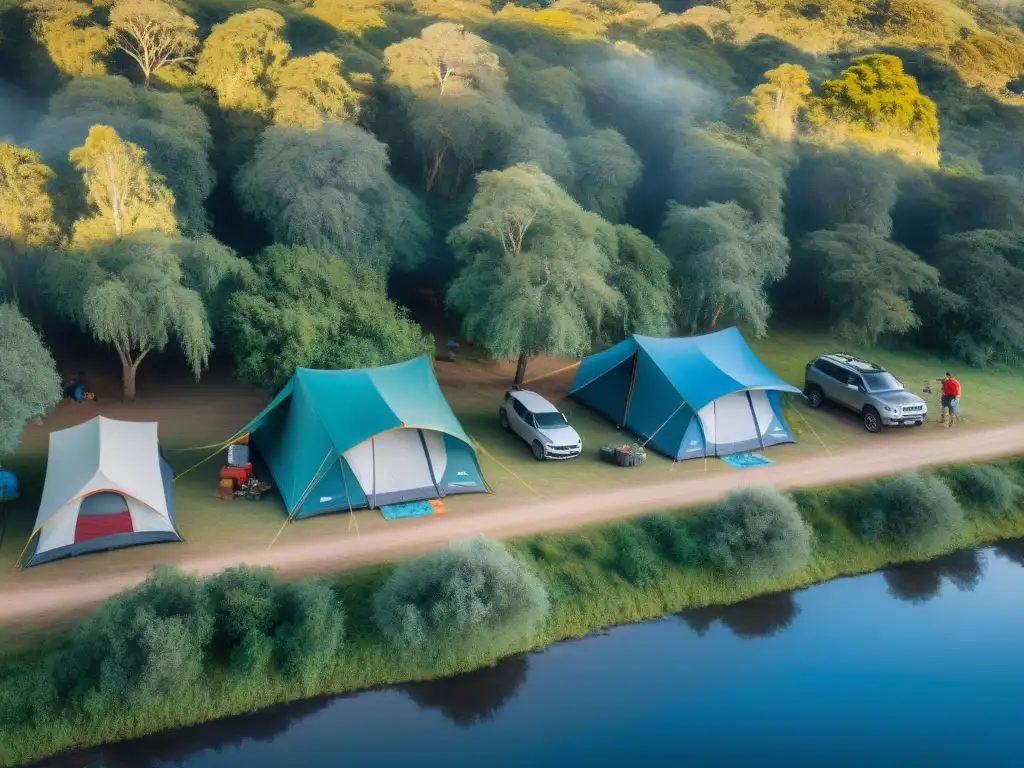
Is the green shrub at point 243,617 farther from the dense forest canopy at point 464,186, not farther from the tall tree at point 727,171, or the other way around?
the tall tree at point 727,171

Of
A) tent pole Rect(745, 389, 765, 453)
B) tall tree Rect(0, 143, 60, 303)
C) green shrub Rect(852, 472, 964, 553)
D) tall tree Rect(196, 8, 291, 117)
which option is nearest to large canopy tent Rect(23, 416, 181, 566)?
tall tree Rect(0, 143, 60, 303)

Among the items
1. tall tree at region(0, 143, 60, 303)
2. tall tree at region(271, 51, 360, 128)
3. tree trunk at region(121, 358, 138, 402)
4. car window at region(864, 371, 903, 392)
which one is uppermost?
tall tree at region(271, 51, 360, 128)

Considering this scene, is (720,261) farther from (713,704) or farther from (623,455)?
(713,704)

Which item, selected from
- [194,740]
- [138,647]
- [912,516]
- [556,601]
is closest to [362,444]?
[556,601]

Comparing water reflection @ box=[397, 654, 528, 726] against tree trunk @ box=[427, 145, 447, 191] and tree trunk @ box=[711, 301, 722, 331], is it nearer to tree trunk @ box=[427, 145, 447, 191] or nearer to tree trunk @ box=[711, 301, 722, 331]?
tree trunk @ box=[711, 301, 722, 331]

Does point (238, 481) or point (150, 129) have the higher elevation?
point (150, 129)

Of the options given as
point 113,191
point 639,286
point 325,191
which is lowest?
point 639,286

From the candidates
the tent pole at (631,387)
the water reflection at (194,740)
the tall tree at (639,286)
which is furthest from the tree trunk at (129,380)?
the tall tree at (639,286)
